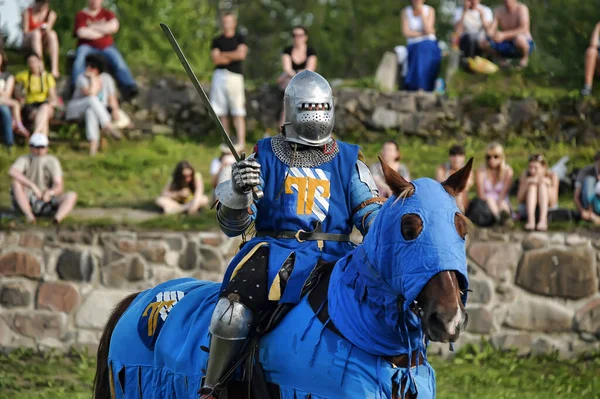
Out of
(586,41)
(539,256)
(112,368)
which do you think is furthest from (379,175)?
(586,41)

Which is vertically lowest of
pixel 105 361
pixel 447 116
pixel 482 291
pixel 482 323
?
pixel 482 323

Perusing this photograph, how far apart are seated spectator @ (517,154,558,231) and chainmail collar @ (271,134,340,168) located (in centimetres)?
594

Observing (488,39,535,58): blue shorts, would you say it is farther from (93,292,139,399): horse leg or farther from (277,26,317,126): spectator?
(93,292,139,399): horse leg

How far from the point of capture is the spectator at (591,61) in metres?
15.3

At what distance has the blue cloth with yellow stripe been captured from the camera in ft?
20.0

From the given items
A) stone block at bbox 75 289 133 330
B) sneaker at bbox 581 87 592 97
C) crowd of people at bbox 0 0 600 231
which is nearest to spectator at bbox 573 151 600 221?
crowd of people at bbox 0 0 600 231

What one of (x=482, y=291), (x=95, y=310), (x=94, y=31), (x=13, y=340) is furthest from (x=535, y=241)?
(x=94, y=31)

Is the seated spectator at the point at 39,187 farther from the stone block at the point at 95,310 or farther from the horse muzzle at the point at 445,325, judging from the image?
the horse muzzle at the point at 445,325

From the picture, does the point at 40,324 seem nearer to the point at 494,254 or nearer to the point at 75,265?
the point at 75,265

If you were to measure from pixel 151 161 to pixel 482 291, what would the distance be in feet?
17.6

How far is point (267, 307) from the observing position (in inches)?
234

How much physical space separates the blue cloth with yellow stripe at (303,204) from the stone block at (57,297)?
5.93 meters

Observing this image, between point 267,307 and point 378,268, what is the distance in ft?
2.97

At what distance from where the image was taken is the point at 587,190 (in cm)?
1209
